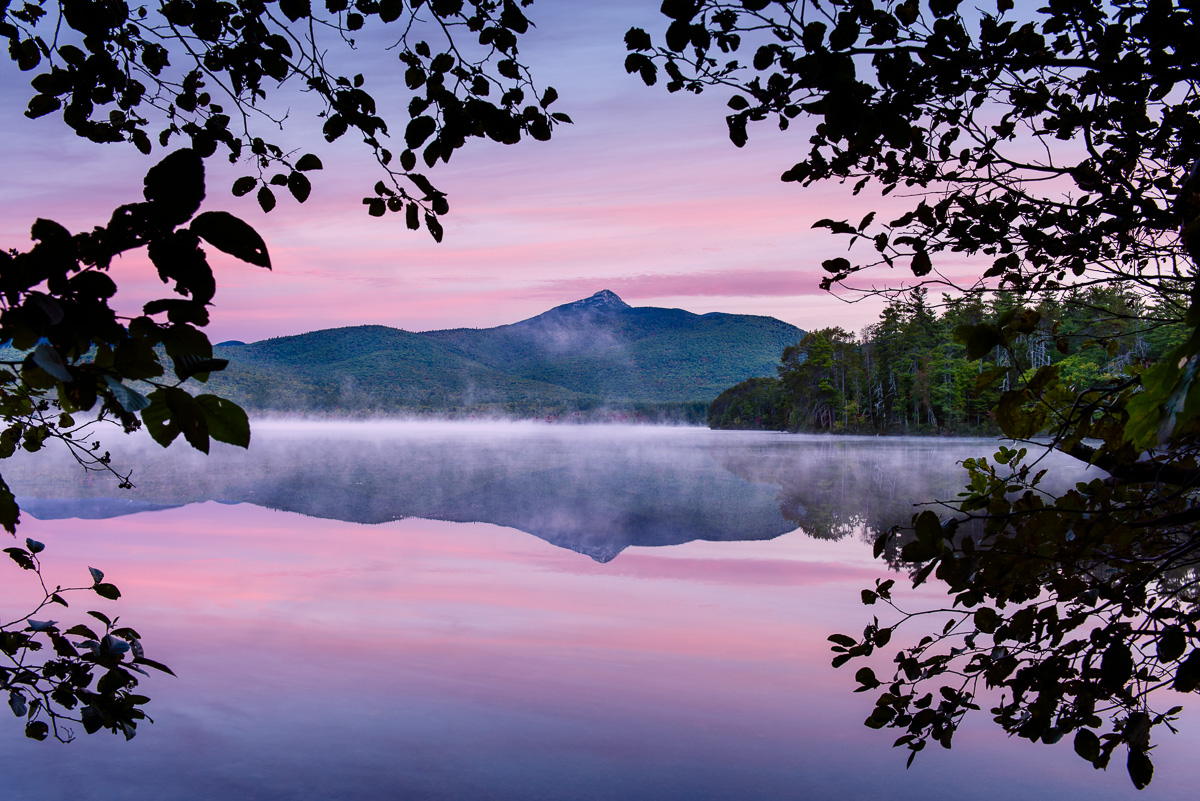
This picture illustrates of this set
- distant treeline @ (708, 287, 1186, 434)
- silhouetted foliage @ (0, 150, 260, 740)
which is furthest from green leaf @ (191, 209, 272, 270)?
distant treeline @ (708, 287, 1186, 434)

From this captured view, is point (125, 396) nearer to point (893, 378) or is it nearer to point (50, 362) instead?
point (50, 362)

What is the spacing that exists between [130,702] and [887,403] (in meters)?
73.3

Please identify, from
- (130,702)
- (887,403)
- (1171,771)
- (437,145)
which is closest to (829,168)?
(437,145)

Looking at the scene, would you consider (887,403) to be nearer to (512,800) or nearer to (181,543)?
(181,543)

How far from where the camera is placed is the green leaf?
42.3 inches

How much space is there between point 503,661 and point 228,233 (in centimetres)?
711

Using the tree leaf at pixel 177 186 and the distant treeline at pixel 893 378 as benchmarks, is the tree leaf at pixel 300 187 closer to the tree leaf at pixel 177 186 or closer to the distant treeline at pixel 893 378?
the tree leaf at pixel 177 186

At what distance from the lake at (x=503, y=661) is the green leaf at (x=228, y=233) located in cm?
472

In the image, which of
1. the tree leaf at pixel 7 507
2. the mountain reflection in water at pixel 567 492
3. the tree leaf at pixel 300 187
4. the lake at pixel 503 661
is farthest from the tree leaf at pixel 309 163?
the mountain reflection in water at pixel 567 492

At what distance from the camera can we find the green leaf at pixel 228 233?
3.52 feet

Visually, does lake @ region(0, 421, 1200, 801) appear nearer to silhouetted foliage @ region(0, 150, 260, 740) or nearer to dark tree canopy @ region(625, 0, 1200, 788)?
dark tree canopy @ region(625, 0, 1200, 788)

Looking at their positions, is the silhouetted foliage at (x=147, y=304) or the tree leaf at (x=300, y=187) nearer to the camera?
the silhouetted foliage at (x=147, y=304)

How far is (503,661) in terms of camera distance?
7.63 metres

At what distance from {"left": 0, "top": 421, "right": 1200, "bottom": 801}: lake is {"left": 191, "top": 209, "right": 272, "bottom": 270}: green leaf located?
472 centimetres
